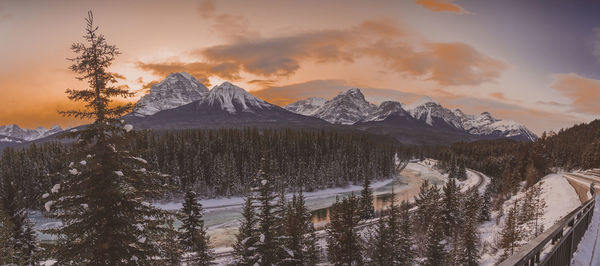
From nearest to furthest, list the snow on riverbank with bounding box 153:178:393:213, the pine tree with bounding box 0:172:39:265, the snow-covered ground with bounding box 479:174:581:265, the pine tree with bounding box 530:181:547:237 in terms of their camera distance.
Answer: the pine tree with bounding box 0:172:39:265
the pine tree with bounding box 530:181:547:237
the snow-covered ground with bounding box 479:174:581:265
the snow on riverbank with bounding box 153:178:393:213

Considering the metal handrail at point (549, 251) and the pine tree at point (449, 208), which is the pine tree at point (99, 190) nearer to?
the metal handrail at point (549, 251)

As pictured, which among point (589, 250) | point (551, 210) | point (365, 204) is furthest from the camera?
point (365, 204)

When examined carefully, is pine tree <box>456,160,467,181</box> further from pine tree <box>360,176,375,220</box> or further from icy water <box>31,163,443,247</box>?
pine tree <box>360,176,375,220</box>

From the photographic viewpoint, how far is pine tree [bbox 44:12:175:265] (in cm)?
960

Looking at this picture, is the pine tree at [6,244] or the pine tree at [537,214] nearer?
Result: the pine tree at [6,244]

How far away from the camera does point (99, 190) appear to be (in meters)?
9.76

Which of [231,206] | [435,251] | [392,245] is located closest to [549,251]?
[392,245]

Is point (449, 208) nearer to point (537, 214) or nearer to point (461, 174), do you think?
point (537, 214)

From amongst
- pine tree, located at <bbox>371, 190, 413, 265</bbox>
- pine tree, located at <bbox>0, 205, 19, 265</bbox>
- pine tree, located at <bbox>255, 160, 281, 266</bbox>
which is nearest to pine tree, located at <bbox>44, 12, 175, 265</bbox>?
pine tree, located at <bbox>255, 160, 281, 266</bbox>

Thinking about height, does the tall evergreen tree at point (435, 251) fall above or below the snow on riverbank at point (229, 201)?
above

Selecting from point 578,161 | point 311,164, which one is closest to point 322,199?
point 311,164

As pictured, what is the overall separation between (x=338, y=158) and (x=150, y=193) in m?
102

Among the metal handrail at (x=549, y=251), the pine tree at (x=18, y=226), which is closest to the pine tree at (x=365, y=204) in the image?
the metal handrail at (x=549, y=251)

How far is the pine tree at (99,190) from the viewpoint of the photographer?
960cm
